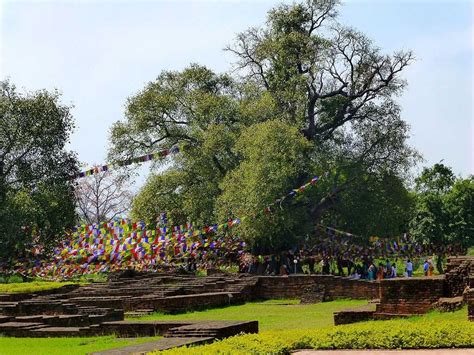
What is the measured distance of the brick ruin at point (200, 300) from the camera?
12648mm

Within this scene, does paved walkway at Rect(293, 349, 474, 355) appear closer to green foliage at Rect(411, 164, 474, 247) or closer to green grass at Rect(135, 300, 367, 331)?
green grass at Rect(135, 300, 367, 331)

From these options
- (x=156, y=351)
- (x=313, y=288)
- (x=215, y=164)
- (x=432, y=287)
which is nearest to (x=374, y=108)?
(x=215, y=164)

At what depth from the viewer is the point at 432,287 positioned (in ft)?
42.9

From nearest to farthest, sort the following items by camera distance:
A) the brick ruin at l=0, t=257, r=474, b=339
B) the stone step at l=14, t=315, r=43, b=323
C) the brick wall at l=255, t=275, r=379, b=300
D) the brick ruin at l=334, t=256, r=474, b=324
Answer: the brick ruin at l=0, t=257, r=474, b=339, the brick ruin at l=334, t=256, r=474, b=324, the stone step at l=14, t=315, r=43, b=323, the brick wall at l=255, t=275, r=379, b=300

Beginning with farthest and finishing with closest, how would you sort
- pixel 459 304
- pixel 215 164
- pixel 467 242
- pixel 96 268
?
pixel 467 242 → pixel 215 164 → pixel 96 268 → pixel 459 304

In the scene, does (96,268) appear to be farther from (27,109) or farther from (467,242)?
(467,242)

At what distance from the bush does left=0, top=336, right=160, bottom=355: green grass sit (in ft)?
10.5

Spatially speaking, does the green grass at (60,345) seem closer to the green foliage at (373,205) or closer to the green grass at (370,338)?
the green grass at (370,338)

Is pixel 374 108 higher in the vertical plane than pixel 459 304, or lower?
higher

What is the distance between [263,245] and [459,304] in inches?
840

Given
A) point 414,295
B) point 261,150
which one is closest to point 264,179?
point 261,150

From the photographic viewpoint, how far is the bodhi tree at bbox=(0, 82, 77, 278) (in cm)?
3170

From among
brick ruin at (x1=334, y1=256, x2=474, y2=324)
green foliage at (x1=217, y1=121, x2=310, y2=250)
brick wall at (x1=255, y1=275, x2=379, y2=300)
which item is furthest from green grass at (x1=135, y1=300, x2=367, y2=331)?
green foliage at (x1=217, y1=121, x2=310, y2=250)

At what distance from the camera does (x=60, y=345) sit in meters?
12.1
